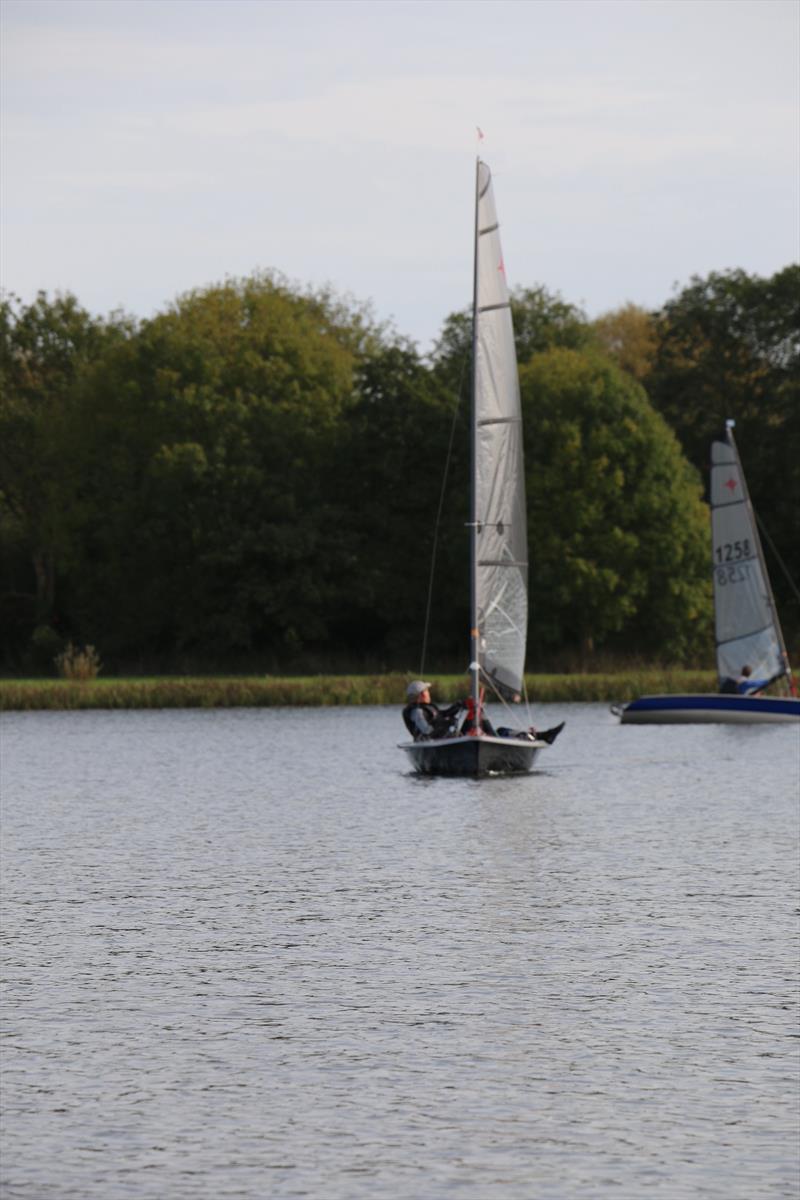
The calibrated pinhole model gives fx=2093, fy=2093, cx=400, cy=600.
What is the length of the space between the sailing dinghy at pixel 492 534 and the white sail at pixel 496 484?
0.02 metres

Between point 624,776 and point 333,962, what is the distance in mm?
25079

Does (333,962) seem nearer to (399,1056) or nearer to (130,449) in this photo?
(399,1056)

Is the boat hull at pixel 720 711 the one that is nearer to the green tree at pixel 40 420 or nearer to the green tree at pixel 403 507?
the green tree at pixel 403 507

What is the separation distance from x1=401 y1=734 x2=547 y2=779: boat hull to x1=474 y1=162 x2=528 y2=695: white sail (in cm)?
150

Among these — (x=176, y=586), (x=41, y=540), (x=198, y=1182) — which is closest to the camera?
(x=198, y=1182)

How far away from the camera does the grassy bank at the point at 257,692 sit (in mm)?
65000

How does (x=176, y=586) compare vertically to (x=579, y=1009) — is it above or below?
above

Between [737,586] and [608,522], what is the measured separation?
28.6 meters

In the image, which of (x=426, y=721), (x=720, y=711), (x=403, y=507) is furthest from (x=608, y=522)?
(x=426, y=721)

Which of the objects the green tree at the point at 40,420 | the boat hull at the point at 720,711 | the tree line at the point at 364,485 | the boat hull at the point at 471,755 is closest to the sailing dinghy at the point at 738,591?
the boat hull at the point at 720,711

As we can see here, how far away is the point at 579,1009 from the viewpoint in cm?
1535

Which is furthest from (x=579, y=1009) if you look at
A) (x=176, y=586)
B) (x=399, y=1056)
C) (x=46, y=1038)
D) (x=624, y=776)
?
(x=176, y=586)

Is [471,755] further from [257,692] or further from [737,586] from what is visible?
[257,692]

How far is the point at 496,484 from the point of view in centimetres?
4059
